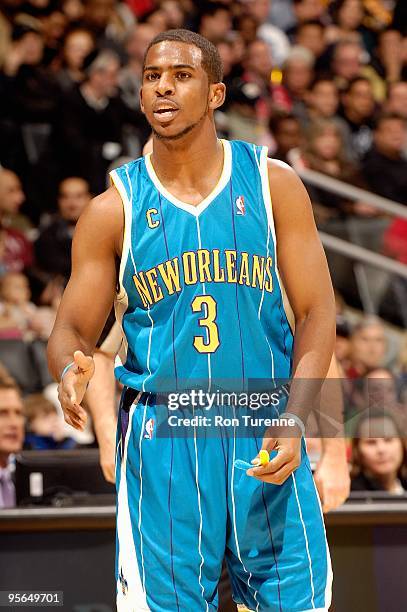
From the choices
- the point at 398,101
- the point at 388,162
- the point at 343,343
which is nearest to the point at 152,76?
the point at 343,343

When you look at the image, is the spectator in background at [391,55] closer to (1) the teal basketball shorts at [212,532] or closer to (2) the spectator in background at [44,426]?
(2) the spectator in background at [44,426]

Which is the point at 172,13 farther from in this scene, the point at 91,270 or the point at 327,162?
the point at 91,270

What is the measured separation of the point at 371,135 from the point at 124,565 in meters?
6.52

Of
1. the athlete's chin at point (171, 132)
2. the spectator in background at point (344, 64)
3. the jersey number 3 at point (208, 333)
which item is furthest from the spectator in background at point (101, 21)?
the jersey number 3 at point (208, 333)

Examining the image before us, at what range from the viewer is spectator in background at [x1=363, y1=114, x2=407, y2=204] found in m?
8.06

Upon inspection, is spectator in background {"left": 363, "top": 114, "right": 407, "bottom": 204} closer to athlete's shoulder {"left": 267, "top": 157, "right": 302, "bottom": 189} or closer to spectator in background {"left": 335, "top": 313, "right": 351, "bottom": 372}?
spectator in background {"left": 335, "top": 313, "right": 351, "bottom": 372}

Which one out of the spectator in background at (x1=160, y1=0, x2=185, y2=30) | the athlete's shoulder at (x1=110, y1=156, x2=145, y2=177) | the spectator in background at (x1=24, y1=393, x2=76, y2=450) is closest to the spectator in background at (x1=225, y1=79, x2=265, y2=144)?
the spectator in background at (x1=160, y1=0, x2=185, y2=30)

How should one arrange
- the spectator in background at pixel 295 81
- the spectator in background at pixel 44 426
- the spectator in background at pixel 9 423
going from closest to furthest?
1. the spectator in background at pixel 9 423
2. the spectator in background at pixel 44 426
3. the spectator in background at pixel 295 81

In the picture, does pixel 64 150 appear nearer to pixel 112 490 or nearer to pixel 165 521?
pixel 112 490

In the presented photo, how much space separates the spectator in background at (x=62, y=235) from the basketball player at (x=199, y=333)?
4.49 m

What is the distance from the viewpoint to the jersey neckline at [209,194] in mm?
2729

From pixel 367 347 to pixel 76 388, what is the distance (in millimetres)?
4423

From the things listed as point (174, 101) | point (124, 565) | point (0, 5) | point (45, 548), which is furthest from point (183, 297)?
point (0, 5)

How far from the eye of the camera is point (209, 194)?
276 cm
